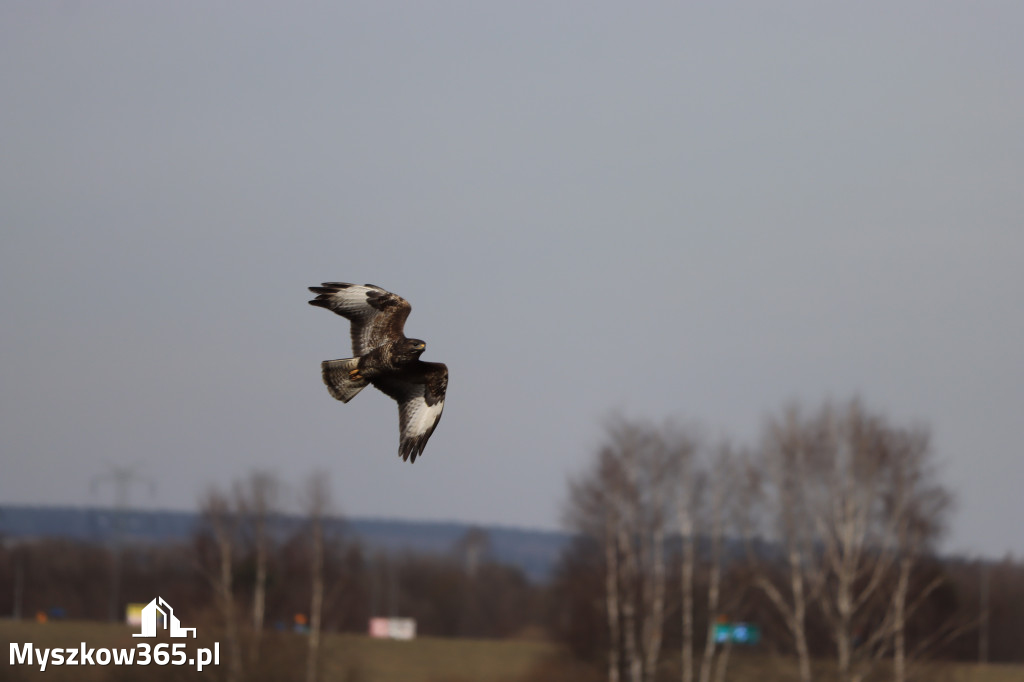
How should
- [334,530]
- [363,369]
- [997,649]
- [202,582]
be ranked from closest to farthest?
1. [363,369]
2. [334,530]
3. [202,582]
4. [997,649]

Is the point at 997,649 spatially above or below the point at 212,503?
below

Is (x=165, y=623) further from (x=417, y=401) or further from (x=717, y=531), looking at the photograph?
(x=417, y=401)

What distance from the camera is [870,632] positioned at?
37.4 metres

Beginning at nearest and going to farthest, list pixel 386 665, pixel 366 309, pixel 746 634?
pixel 366 309
pixel 746 634
pixel 386 665

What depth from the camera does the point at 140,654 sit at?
36062 millimetres

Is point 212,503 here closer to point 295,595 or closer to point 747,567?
point 295,595

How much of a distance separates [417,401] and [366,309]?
101 centimetres

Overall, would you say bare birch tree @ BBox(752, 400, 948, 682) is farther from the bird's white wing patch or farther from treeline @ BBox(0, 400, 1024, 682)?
the bird's white wing patch

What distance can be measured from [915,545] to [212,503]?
20.9 metres

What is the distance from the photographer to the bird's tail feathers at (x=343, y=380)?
535 inches

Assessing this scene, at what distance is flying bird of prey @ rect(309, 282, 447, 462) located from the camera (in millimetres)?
13547

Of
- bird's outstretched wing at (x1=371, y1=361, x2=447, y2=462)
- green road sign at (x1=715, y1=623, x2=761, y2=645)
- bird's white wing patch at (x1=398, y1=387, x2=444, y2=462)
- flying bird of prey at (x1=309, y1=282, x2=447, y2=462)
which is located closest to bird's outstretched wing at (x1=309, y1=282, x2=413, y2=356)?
flying bird of prey at (x1=309, y1=282, x2=447, y2=462)

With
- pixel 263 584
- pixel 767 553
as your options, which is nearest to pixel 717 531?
pixel 767 553

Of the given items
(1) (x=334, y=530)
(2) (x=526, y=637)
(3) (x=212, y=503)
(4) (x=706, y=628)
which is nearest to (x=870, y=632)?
(4) (x=706, y=628)
